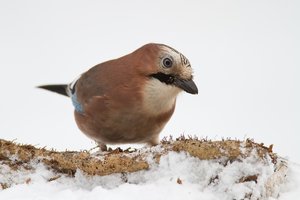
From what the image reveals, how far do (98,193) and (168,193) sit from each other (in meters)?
0.52

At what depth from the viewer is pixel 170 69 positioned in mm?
6039

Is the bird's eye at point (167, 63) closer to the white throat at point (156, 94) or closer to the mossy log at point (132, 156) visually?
the white throat at point (156, 94)

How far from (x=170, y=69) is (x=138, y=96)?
0.49m

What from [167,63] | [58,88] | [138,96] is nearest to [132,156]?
[138,96]

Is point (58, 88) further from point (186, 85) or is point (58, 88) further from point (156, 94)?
point (186, 85)

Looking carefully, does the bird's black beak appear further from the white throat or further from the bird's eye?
the bird's eye

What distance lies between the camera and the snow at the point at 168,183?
12.9 ft

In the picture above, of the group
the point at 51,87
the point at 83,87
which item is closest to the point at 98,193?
the point at 83,87

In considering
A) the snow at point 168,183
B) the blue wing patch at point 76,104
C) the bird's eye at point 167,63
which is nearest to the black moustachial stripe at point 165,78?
the bird's eye at point 167,63

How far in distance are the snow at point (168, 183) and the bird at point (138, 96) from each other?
180 cm

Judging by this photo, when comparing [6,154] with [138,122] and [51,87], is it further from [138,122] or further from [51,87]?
[51,87]

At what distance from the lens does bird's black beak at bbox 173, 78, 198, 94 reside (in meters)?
6.04

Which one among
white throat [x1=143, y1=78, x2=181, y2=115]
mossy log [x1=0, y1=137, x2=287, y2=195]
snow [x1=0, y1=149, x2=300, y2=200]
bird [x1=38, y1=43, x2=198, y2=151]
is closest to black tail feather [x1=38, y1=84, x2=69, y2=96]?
bird [x1=38, y1=43, x2=198, y2=151]

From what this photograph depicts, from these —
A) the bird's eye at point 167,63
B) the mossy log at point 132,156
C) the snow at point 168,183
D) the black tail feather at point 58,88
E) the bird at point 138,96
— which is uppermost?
the black tail feather at point 58,88
